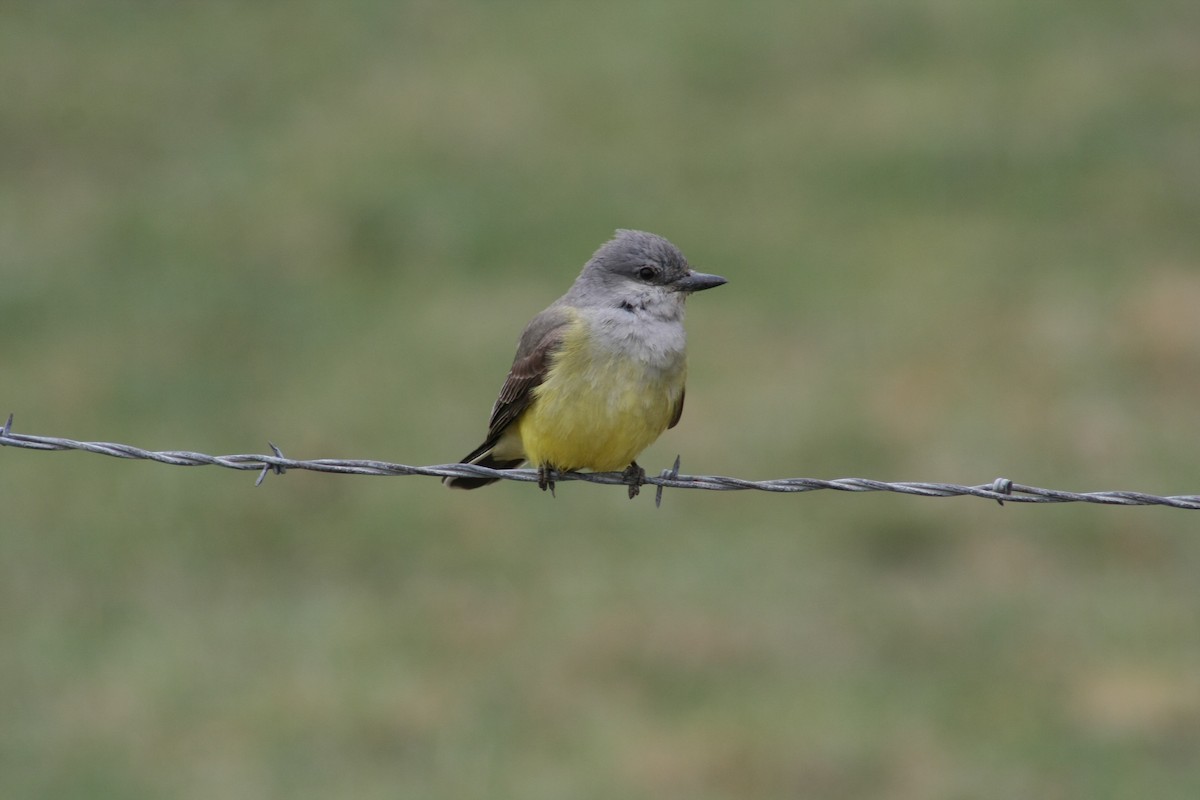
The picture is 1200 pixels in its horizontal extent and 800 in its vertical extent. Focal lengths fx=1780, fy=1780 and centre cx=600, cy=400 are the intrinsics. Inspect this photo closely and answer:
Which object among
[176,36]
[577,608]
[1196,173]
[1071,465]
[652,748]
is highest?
[176,36]

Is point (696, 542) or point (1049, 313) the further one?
point (1049, 313)

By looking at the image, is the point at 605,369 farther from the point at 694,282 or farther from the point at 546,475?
the point at 694,282

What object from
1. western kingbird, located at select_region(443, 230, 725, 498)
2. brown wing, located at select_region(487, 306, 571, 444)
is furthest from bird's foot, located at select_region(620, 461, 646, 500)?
brown wing, located at select_region(487, 306, 571, 444)

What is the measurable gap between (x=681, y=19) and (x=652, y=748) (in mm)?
12322

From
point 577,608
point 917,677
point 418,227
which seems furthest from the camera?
point 418,227

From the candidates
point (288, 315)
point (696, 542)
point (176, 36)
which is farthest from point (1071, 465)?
point (176, 36)

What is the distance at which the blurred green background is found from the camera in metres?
8.81

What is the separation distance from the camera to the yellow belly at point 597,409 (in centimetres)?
591

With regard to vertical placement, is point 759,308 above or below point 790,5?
below

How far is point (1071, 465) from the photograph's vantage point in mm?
11938

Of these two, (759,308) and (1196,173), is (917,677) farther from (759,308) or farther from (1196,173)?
(1196,173)

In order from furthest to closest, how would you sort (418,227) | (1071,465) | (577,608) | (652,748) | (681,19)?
(681,19) → (418,227) → (1071,465) → (577,608) → (652,748)

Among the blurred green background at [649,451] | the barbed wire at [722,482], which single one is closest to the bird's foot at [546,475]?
the barbed wire at [722,482]

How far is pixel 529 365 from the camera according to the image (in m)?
6.13
